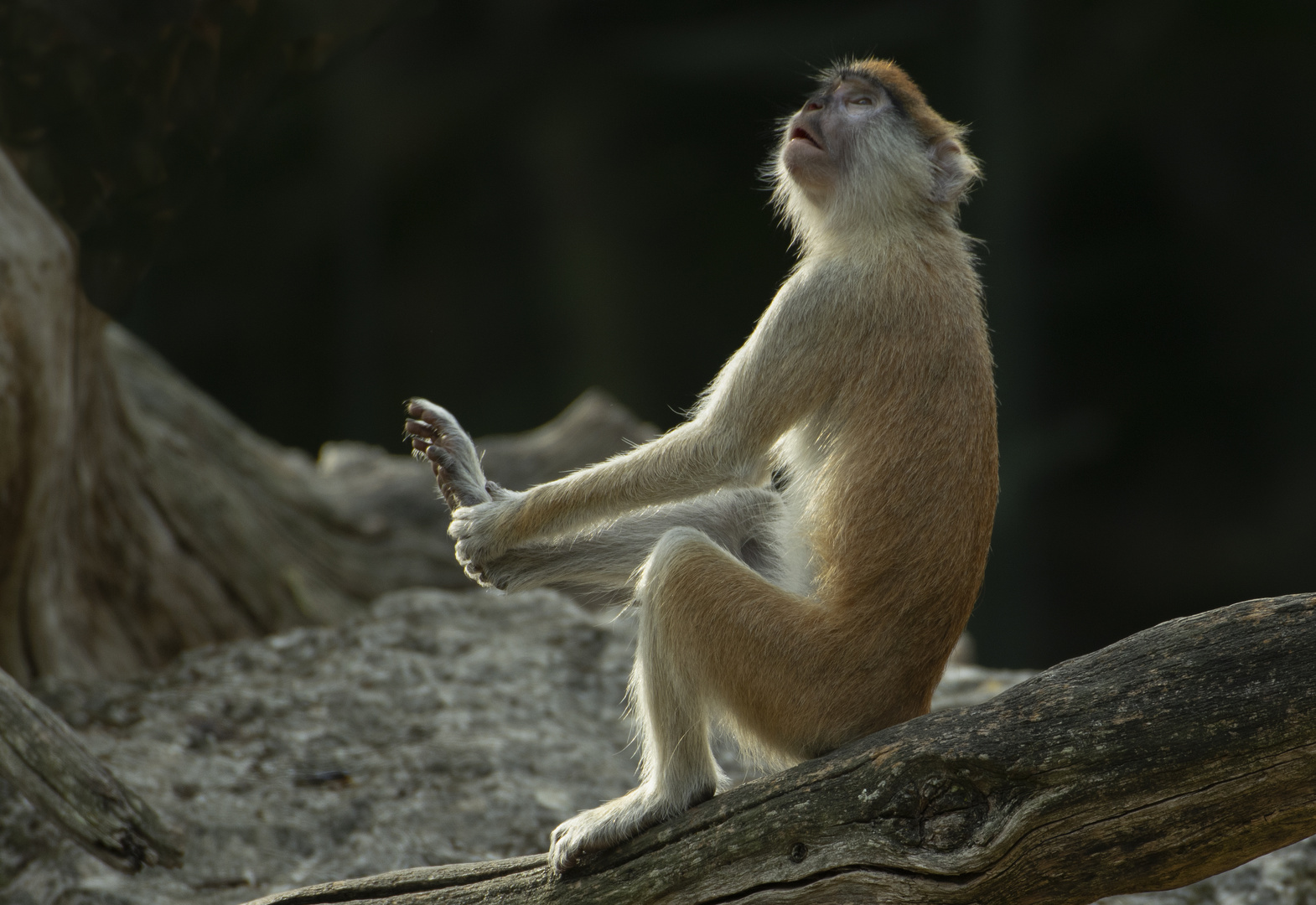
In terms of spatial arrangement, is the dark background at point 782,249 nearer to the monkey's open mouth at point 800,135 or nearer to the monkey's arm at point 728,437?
the monkey's open mouth at point 800,135

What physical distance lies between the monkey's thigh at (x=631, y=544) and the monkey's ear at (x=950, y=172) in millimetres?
923

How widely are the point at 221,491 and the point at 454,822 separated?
1913 mm

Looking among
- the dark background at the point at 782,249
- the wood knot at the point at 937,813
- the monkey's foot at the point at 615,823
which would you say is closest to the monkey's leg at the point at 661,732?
the monkey's foot at the point at 615,823

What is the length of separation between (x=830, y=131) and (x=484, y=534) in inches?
56.2

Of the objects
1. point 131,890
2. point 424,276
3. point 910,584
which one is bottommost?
point 131,890

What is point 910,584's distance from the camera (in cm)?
242

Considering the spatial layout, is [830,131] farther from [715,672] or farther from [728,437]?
[715,672]

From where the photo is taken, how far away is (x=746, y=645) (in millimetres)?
2352

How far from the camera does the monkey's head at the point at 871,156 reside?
298 cm

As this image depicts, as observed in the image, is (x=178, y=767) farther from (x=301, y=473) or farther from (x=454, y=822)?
(x=301, y=473)

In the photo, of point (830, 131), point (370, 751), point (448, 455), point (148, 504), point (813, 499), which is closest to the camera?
point (813, 499)

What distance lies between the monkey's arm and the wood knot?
88cm

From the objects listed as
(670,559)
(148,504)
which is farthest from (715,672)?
(148,504)

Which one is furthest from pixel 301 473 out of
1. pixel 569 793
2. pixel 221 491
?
pixel 569 793
